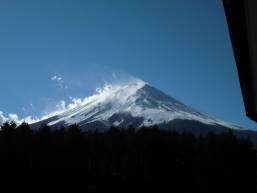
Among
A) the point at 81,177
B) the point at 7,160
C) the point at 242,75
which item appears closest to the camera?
the point at 242,75

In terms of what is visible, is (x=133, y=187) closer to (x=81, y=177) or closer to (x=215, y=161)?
(x=81, y=177)

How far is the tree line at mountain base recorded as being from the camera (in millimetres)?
67500

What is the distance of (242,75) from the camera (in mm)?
4031

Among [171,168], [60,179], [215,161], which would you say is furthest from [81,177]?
[215,161]

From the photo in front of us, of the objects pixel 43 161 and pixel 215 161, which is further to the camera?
pixel 215 161

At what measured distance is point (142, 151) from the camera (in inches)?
3305

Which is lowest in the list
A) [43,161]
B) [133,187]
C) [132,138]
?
[133,187]

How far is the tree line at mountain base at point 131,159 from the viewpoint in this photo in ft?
221

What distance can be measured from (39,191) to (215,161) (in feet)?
149

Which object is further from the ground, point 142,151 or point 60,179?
point 142,151

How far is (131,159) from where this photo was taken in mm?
82188

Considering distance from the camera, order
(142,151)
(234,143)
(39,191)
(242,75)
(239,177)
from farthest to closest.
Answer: (234,143) → (142,151) → (239,177) → (39,191) → (242,75)

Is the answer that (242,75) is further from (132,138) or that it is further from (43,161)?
(132,138)

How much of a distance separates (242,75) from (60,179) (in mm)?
65453
